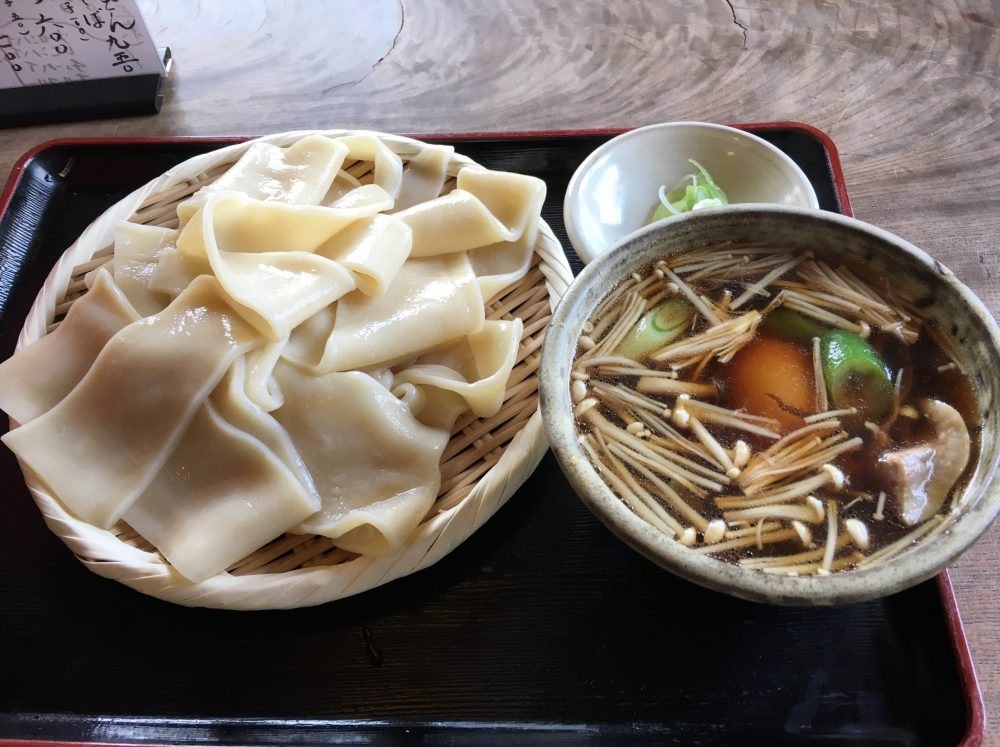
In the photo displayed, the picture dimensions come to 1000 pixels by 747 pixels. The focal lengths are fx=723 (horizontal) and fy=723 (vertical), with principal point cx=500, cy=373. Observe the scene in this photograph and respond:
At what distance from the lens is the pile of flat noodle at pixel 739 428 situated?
107 cm

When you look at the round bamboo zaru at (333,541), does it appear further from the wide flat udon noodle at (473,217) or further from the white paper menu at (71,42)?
the white paper menu at (71,42)

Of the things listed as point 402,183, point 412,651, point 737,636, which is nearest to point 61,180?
point 402,183

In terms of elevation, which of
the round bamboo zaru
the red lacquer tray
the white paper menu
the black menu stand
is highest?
the white paper menu

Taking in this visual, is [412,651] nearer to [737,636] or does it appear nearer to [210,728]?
[210,728]

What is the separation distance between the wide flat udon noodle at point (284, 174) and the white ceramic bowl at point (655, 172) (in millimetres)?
582

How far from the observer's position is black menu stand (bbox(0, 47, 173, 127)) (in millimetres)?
2338

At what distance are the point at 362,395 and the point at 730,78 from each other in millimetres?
1803

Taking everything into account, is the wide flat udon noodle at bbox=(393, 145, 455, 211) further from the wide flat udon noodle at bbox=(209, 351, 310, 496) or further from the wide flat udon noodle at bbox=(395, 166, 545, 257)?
the wide flat udon noodle at bbox=(209, 351, 310, 496)

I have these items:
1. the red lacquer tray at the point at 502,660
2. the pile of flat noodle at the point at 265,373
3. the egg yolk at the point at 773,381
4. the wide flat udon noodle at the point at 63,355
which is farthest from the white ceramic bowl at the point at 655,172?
the wide flat udon noodle at the point at 63,355

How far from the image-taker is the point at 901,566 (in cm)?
94

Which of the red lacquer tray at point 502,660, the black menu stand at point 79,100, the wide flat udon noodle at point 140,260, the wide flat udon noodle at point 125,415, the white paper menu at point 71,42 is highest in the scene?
the white paper menu at point 71,42

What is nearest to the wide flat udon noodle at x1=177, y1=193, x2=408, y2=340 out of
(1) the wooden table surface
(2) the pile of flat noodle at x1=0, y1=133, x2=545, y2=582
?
(2) the pile of flat noodle at x1=0, y1=133, x2=545, y2=582

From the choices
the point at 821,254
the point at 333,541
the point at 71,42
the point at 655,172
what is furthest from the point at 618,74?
the point at 333,541

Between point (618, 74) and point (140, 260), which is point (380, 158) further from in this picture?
point (618, 74)
